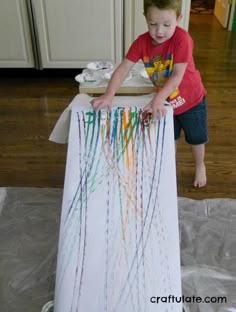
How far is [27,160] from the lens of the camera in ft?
5.82

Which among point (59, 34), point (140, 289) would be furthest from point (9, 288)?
point (59, 34)

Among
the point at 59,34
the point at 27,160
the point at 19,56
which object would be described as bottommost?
the point at 27,160

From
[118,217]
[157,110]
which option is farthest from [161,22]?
[118,217]

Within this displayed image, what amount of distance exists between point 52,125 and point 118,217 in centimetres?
113

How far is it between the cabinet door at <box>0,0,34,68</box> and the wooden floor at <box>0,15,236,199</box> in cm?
15

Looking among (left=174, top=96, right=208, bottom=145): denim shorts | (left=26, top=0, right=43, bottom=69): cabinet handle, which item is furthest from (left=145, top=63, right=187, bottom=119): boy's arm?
(left=26, top=0, right=43, bottom=69): cabinet handle

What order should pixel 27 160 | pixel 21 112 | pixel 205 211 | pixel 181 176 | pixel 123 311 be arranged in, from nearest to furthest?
pixel 123 311, pixel 205 211, pixel 181 176, pixel 27 160, pixel 21 112

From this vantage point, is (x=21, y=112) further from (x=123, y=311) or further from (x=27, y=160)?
(x=123, y=311)

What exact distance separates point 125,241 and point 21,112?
141cm

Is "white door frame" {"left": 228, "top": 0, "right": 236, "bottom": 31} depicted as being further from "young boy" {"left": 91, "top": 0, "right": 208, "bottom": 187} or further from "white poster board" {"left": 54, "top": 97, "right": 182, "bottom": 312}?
"white poster board" {"left": 54, "top": 97, "right": 182, "bottom": 312}

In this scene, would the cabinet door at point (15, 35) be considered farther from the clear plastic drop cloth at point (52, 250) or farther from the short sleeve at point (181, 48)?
the short sleeve at point (181, 48)

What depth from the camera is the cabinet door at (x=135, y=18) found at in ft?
7.34

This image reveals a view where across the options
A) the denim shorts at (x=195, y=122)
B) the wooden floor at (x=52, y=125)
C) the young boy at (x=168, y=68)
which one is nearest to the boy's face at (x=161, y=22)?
the young boy at (x=168, y=68)

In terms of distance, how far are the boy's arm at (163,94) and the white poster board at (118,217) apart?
1.3 inches
